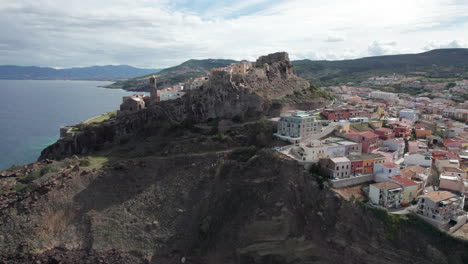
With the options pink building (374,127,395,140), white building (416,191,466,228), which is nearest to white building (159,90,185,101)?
A: pink building (374,127,395,140)

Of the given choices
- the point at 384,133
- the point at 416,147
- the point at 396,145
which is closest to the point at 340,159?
the point at 396,145

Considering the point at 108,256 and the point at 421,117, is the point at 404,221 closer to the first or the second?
the point at 108,256

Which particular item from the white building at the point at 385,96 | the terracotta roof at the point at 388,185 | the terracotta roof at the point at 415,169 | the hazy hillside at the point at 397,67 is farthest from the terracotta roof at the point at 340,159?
the hazy hillside at the point at 397,67

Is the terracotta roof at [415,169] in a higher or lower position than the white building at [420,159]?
lower

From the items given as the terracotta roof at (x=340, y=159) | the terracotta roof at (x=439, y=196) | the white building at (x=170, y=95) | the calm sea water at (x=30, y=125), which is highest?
the white building at (x=170, y=95)

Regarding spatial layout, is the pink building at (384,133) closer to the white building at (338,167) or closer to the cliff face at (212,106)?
the white building at (338,167)

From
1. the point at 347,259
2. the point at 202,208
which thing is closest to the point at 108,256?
the point at 202,208
